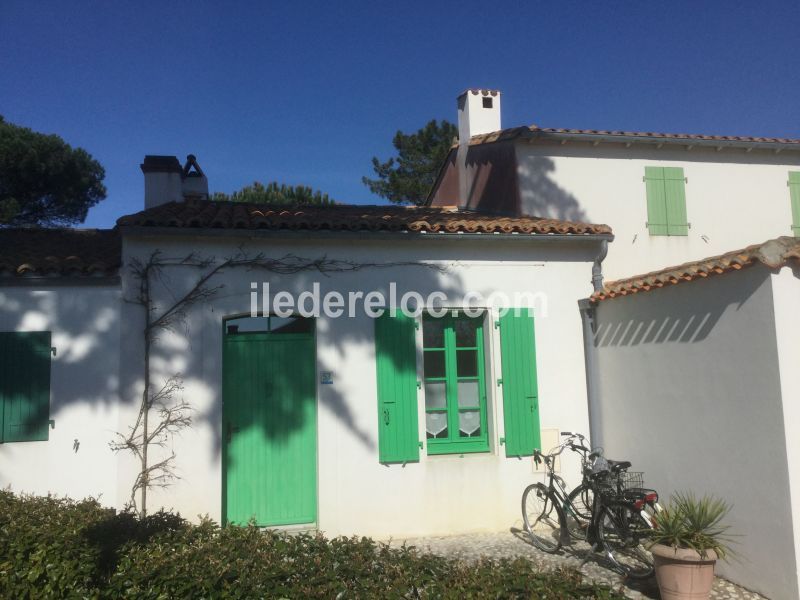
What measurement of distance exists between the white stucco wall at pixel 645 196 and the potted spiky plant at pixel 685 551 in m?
4.80

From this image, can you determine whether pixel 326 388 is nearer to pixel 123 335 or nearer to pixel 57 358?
pixel 123 335

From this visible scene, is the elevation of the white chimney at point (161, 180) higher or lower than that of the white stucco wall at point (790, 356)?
higher

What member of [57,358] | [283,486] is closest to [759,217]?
[283,486]

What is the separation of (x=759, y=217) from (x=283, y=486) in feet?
27.0

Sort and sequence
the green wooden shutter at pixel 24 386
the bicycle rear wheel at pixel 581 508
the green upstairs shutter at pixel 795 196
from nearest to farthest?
the bicycle rear wheel at pixel 581 508, the green wooden shutter at pixel 24 386, the green upstairs shutter at pixel 795 196

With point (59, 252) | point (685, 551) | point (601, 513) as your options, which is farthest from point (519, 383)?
point (59, 252)

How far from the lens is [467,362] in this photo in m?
7.41

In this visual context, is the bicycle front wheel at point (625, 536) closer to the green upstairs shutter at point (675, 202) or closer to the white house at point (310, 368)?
the white house at point (310, 368)

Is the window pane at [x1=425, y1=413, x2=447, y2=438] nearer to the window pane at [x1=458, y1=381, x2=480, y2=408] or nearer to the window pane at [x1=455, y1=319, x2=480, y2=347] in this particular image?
the window pane at [x1=458, y1=381, x2=480, y2=408]

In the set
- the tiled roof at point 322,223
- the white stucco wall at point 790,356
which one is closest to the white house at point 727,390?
the white stucco wall at point 790,356

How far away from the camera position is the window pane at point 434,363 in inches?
286

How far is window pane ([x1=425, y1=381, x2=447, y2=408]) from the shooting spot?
7.22 meters

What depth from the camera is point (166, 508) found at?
21.2 feet

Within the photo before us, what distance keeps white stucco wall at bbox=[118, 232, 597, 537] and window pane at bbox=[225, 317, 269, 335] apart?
10.8 inches
